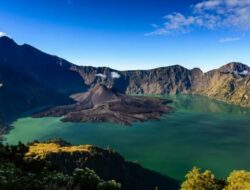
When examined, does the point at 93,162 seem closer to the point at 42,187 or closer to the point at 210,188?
the point at 210,188

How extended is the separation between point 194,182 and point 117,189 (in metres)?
65.7

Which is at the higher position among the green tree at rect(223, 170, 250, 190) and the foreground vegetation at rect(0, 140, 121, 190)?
the foreground vegetation at rect(0, 140, 121, 190)

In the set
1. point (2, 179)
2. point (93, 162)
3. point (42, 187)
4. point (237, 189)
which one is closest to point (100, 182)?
point (42, 187)

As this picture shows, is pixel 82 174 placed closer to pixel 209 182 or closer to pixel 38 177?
pixel 38 177

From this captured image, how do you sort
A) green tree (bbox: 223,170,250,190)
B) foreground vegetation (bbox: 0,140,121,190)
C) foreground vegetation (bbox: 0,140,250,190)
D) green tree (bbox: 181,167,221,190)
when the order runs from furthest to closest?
green tree (bbox: 181,167,221,190)
green tree (bbox: 223,170,250,190)
foreground vegetation (bbox: 0,140,250,190)
foreground vegetation (bbox: 0,140,121,190)

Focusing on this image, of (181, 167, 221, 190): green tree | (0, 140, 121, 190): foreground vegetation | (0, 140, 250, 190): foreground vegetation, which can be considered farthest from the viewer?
(181, 167, 221, 190): green tree

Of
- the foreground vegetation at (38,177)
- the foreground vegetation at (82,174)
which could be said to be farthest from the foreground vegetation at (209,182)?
the foreground vegetation at (38,177)

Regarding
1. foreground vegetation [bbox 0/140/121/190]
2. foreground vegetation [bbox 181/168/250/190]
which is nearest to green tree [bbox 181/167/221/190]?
foreground vegetation [bbox 181/168/250/190]

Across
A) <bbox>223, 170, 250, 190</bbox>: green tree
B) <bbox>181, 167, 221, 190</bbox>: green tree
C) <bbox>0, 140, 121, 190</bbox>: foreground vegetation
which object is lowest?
<bbox>181, 167, 221, 190</bbox>: green tree

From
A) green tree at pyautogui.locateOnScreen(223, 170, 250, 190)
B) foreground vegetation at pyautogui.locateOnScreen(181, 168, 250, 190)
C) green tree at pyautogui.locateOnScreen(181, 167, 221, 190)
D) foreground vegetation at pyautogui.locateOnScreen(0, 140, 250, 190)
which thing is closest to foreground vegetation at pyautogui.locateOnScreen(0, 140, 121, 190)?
foreground vegetation at pyautogui.locateOnScreen(0, 140, 250, 190)

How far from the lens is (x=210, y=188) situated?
89.5m

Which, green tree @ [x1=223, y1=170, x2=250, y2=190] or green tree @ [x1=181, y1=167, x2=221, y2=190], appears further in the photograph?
green tree @ [x1=181, y1=167, x2=221, y2=190]

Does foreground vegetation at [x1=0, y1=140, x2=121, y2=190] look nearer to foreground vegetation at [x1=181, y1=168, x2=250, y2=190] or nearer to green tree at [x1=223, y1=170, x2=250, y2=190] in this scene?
foreground vegetation at [x1=181, y1=168, x2=250, y2=190]

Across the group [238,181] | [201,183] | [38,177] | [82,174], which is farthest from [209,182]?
[38,177]
